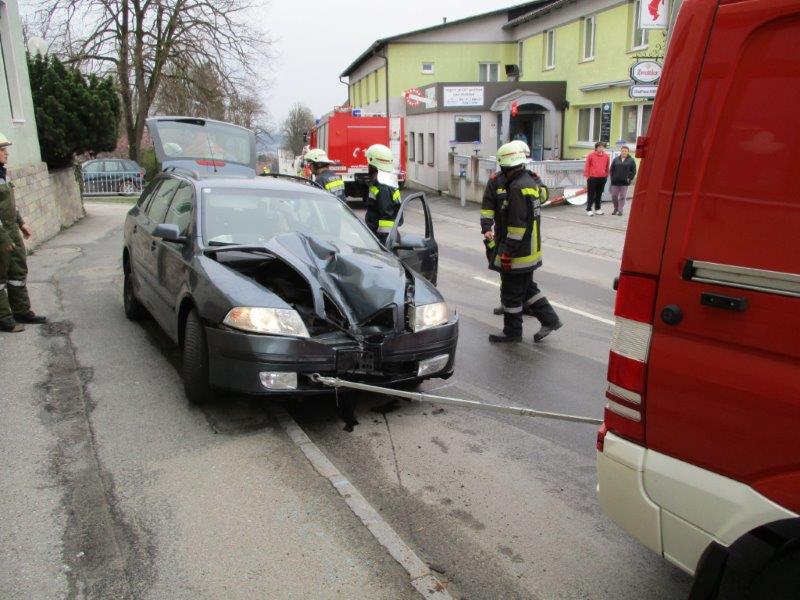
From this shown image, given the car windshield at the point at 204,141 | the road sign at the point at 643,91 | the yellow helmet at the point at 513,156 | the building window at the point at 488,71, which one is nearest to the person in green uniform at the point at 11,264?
the yellow helmet at the point at 513,156

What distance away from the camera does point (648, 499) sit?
2.34 m

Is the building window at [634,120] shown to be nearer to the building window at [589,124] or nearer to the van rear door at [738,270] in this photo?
the building window at [589,124]

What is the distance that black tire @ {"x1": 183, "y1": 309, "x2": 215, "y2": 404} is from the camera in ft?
15.4

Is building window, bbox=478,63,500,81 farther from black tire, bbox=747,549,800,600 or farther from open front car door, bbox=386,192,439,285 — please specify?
black tire, bbox=747,549,800,600

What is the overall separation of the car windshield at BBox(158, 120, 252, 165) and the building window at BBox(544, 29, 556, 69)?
1956 centimetres

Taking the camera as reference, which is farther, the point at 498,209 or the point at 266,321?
the point at 498,209

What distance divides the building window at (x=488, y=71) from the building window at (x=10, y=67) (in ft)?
91.5

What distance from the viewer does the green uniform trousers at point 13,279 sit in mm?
6586

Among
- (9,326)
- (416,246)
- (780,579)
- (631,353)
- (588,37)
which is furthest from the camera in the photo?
(588,37)

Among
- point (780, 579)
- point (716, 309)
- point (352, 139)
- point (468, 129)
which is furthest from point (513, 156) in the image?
point (468, 129)

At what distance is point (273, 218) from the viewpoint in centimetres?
573

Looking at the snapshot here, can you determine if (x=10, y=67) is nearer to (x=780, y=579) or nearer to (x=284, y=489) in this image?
(x=284, y=489)

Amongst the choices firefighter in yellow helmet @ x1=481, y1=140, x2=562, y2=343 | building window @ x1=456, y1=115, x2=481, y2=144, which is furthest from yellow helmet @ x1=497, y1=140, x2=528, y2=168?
building window @ x1=456, y1=115, x2=481, y2=144

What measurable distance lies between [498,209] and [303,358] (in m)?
2.98
